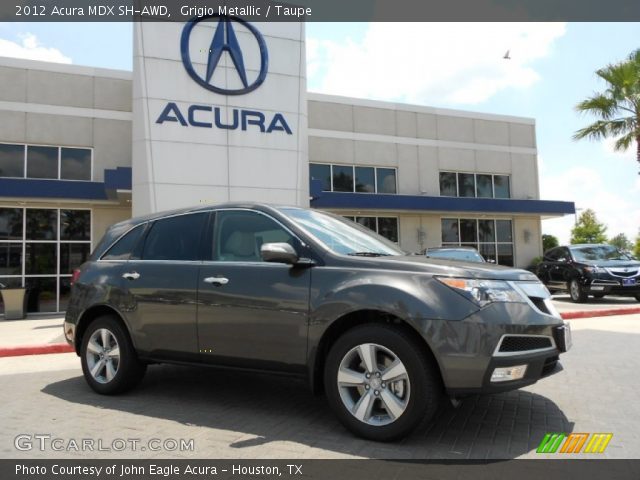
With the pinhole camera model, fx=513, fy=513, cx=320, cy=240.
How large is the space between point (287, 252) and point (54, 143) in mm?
14510

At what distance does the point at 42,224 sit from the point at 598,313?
49.0 ft

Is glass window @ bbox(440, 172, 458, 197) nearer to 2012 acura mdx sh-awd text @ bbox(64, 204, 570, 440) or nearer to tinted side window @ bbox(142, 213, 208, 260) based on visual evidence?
2012 acura mdx sh-awd text @ bbox(64, 204, 570, 440)

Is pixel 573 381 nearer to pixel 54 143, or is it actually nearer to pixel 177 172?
pixel 177 172

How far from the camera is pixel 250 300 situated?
13.6 feet

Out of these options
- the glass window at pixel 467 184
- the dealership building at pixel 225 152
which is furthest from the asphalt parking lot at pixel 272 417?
the glass window at pixel 467 184

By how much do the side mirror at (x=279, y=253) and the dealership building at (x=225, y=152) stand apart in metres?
8.64

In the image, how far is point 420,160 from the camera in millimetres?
21531

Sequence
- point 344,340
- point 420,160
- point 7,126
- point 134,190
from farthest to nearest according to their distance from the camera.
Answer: point 420,160 < point 7,126 < point 134,190 < point 344,340

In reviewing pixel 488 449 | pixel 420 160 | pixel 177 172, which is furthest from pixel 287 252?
pixel 420 160

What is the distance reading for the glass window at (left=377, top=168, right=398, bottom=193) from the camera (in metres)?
20.9

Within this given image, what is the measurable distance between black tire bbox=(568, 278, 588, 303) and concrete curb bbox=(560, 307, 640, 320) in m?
2.11

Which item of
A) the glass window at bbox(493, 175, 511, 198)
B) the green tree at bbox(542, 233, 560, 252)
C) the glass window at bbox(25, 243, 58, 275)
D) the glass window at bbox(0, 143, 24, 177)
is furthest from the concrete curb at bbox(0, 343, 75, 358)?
the green tree at bbox(542, 233, 560, 252)

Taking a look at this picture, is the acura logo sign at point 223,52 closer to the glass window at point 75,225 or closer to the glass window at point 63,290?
the glass window at point 75,225

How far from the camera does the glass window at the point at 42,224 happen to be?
15000mm
